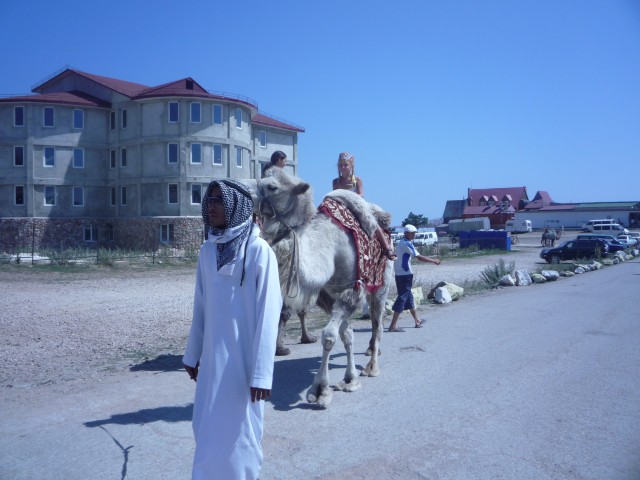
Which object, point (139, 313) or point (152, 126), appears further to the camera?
point (152, 126)

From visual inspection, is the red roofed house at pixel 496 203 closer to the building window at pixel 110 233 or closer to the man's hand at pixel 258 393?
the building window at pixel 110 233

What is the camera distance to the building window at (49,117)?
133 feet

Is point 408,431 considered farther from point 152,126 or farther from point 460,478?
point 152,126

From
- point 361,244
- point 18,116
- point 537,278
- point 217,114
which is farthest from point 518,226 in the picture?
point 361,244

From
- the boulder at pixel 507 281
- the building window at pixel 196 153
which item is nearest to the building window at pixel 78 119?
the building window at pixel 196 153

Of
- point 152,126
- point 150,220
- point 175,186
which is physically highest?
point 152,126

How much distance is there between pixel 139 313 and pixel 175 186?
28947 mm

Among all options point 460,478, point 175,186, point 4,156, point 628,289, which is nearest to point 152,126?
point 175,186

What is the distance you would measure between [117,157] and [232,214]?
1648 inches

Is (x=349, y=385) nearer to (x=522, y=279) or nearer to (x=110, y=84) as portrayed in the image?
(x=522, y=279)

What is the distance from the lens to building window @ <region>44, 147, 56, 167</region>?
4084 cm

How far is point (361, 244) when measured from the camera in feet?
21.7

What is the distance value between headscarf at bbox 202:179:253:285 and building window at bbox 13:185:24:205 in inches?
1681

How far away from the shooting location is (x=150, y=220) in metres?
40.0
